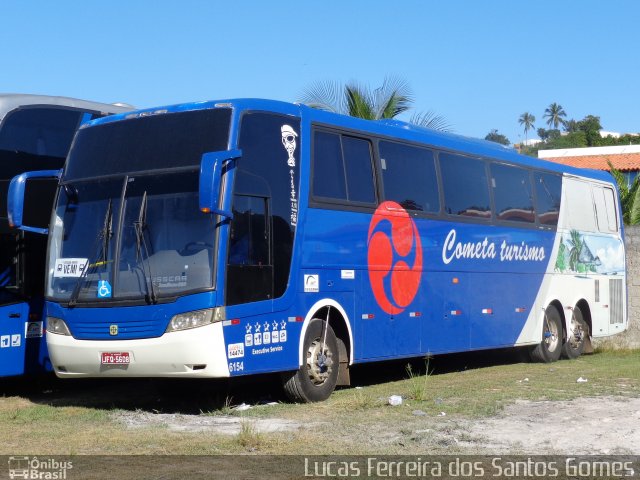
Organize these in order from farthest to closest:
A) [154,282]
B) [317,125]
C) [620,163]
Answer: [620,163] → [317,125] → [154,282]

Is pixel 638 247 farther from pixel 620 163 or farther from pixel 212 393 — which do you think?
pixel 620 163

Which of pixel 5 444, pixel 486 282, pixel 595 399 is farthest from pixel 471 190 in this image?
pixel 5 444

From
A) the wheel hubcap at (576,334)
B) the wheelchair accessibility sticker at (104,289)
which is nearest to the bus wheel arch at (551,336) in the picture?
the wheel hubcap at (576,334)

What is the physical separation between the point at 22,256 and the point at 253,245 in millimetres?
3624

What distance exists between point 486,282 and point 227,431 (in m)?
8.02

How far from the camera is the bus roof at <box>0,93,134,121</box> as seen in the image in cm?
1387

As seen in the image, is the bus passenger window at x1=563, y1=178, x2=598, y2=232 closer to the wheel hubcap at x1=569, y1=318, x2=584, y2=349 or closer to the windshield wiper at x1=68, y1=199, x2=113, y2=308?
the wheel hubcap at x1=569, y1=318, x2=584, y2=349

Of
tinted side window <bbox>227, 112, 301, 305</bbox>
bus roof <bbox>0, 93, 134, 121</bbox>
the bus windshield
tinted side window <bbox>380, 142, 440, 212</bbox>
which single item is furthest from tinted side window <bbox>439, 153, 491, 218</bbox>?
the bus windshield

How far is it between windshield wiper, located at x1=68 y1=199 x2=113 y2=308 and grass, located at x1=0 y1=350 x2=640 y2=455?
1.34 meters

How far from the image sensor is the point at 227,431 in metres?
10.4

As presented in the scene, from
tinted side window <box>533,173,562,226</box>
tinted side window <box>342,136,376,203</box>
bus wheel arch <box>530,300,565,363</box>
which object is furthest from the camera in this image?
bus wheel arch <box>530,300,565,363</box>

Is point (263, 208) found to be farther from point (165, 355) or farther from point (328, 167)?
point (165, 355)

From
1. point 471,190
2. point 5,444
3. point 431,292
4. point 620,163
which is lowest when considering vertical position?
point 5,444

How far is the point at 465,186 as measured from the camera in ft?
55.0
